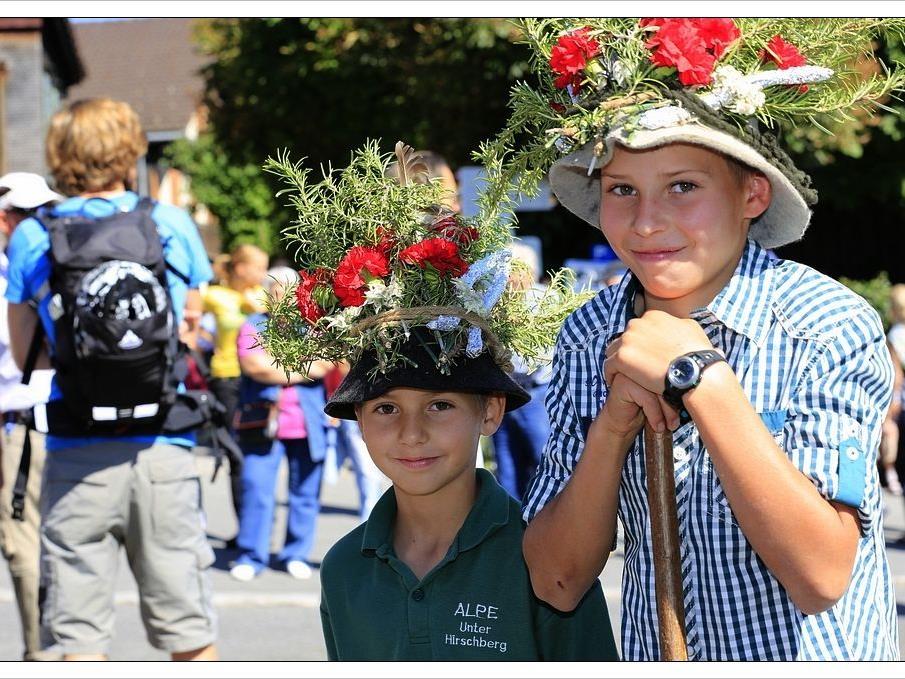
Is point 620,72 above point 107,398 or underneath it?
above

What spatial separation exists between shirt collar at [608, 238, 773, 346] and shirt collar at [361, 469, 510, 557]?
0.63 meters

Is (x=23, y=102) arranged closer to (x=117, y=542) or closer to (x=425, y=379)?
(x=117, y=542)

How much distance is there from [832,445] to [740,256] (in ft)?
1.33

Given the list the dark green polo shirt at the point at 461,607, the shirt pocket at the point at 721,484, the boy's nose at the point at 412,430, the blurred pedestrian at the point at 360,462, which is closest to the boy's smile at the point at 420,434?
the boy's nose at the point at 412,430

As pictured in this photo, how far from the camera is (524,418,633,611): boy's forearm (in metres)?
2.06

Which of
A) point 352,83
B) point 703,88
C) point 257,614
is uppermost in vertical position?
point 352,83

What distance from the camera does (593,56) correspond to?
211 cm

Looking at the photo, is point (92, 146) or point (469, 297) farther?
point (92, 146)

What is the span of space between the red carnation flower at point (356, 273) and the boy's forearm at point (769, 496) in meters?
0.91

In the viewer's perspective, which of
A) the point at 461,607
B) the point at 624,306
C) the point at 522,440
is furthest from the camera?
the point at 522,440

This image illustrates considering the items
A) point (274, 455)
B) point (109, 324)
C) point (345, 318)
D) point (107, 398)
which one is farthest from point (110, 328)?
point (274, 455)

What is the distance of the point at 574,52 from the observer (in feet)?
6.94

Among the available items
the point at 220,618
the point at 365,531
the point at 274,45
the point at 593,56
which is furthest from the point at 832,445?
the point at 274,45

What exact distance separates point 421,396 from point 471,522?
291 millimetres
